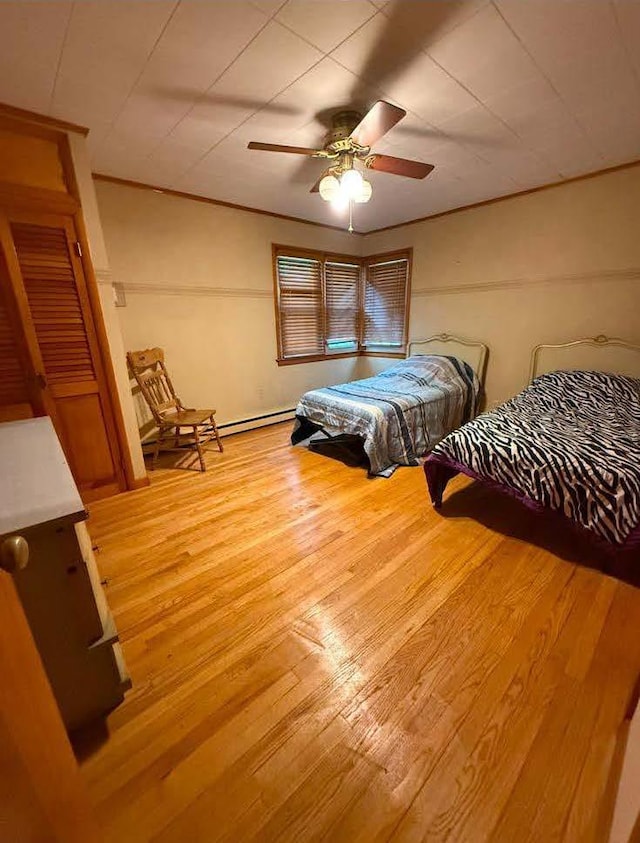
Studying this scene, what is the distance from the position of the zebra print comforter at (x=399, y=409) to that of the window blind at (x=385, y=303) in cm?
88

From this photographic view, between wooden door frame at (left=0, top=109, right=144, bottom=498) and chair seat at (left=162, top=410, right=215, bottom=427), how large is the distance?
454 millimetres

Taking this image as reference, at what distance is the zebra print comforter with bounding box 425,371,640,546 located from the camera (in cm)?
163

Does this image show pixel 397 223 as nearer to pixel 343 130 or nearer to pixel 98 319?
pixel 343 130

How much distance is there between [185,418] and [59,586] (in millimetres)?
2199

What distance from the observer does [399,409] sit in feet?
9.44

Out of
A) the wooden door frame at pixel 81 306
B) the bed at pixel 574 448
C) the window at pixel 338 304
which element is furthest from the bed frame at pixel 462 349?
the wooden door frame at pixel 81 306

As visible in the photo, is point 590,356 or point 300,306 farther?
point 300,306

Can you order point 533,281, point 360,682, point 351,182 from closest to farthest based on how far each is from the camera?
point 360,682 → point 351,182 → point 533,281

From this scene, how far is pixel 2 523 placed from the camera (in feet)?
2.43

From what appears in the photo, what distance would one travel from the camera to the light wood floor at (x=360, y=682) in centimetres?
91

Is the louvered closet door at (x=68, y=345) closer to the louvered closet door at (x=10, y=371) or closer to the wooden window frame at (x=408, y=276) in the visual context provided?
the louvered closet door at (x=10, y=371)

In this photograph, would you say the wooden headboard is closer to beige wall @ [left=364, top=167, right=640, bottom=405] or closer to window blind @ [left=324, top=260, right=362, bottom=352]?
beige wall @ [left=364, top=167, right=640, bottom=405]

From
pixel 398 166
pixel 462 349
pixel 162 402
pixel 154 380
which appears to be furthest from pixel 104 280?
pixel 462 349

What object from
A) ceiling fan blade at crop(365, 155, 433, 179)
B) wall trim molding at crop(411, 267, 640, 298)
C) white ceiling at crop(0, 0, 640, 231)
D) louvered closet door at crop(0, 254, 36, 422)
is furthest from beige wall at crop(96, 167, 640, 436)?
ceiling fan blade at crop(365, 155, 433, 179)
